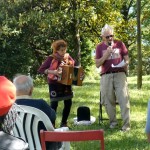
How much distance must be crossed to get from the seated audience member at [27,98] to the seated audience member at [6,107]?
2.18 meters

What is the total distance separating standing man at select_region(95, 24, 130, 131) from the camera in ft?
27.5

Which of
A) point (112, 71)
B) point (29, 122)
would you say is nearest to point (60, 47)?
point (112, 71)

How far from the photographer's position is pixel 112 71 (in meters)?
8.57

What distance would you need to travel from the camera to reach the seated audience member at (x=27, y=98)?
18.0ft

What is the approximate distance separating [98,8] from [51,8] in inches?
130

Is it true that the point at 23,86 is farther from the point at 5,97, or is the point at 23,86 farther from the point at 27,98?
the point at 5,97

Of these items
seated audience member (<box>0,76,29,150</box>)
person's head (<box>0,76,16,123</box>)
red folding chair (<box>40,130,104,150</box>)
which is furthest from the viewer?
red folding chair (<box>40,130,104,150</box>)

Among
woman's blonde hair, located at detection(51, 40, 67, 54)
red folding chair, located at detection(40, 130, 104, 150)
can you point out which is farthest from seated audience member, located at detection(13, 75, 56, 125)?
woman's blonde hair, located at detection(51, 40, 67, 54)

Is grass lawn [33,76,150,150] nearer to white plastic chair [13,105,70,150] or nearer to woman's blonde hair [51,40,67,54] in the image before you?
woman's blonde hair [51,40,67,54]

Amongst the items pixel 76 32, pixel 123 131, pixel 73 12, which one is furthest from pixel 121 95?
pixel 76 32

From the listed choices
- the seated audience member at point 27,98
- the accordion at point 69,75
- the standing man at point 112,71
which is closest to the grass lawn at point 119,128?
the standing man at point 112,71

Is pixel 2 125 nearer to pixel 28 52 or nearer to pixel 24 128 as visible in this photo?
pixel 24 128

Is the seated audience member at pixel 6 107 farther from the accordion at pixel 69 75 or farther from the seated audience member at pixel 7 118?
the accordion at pixel 69 75

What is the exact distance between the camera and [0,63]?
90.5 ft
